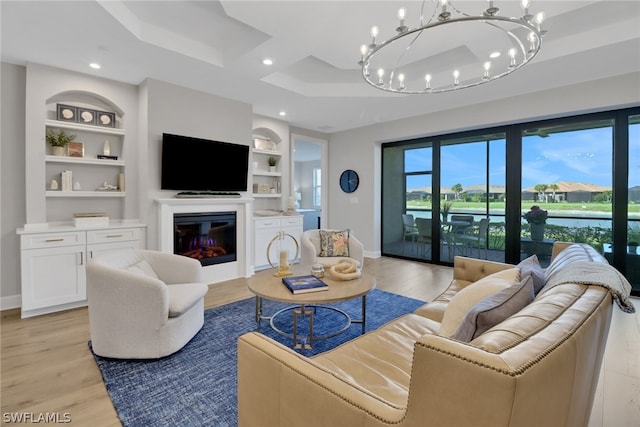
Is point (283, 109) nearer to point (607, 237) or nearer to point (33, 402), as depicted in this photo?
point (33, 402)

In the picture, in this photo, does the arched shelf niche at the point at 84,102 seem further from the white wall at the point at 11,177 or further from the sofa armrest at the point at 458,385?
the sofa armrest at the point at 458,385

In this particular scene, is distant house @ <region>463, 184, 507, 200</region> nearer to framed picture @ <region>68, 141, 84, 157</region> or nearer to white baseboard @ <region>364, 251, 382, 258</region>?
white baseboard @ <region>364, 251, 382, 258</region>

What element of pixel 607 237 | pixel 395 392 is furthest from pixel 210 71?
pixel 607 237

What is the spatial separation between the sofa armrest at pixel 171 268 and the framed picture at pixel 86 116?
2.12 meters

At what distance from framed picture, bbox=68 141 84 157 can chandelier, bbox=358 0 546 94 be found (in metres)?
3.45

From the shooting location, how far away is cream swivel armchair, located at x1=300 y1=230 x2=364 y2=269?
375cm

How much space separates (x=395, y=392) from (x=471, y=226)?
458cm

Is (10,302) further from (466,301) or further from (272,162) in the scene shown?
(466,301)

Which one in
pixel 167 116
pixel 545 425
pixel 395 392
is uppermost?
pixel 167 116

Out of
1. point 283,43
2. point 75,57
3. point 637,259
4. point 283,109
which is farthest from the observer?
point 283,109

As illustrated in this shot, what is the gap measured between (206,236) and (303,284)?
241 centimetres

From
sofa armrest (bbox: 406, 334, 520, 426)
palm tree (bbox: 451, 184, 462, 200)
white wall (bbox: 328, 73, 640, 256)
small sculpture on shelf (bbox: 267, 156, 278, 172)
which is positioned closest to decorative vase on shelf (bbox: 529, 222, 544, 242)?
palm tree (bbox: 451, 184, 462, 200)

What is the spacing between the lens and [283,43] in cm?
292

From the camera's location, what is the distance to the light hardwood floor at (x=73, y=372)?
175cm
